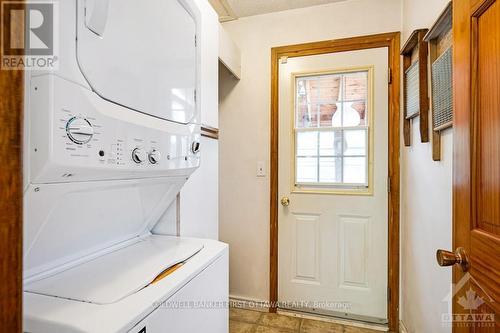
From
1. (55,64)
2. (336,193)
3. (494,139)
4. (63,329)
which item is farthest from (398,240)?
(55,64)

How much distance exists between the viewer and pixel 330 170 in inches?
86.7

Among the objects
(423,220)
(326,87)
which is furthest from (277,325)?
(326,87)

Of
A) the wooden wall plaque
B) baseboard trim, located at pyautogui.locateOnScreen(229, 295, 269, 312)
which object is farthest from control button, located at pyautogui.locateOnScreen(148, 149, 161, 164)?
baseboard trim, located at pyautogui.locateOnScreen(229, 295, 269, 312)

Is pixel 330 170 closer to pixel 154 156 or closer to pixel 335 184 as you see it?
pixel 335 184

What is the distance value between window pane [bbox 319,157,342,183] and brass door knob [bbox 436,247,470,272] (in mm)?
1361

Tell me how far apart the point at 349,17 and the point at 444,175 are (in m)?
1.50

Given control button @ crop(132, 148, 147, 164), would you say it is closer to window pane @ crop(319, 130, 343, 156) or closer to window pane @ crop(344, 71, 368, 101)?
window pane @ crop(319, 130, 343, 156)

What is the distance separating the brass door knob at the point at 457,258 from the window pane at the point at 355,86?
156 centimetres

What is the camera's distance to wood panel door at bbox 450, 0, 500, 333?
656 millimetres

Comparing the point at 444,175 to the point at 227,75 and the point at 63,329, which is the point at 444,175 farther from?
the point at 227,75

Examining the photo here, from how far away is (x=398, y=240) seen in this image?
2.04 m

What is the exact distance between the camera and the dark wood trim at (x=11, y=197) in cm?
37

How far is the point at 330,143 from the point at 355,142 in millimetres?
190

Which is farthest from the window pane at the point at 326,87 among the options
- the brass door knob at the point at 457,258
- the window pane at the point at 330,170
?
the brass door knob at the point at 457,258
